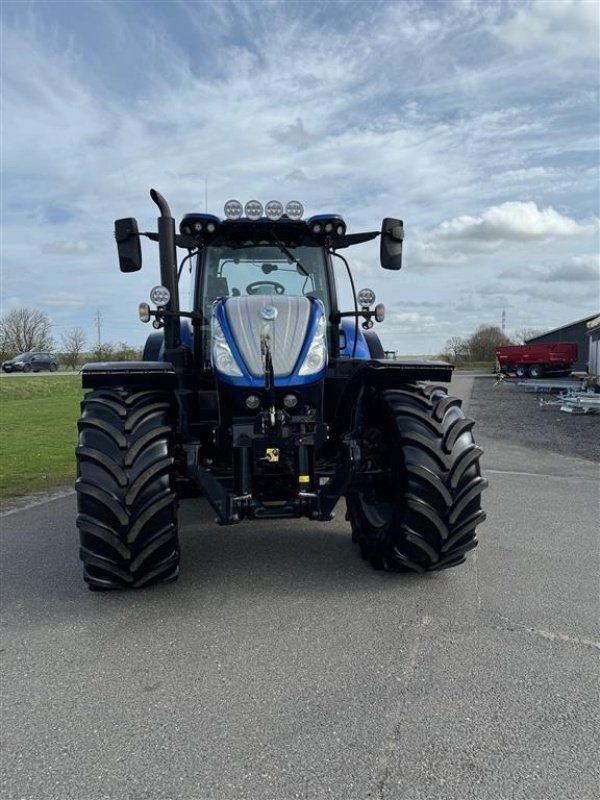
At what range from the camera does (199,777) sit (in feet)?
7.61

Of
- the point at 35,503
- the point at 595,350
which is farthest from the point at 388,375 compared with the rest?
the point at 595,350

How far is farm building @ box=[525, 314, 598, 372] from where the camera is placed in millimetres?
43334

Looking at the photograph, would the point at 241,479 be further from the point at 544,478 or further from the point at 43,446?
the point at 43,446

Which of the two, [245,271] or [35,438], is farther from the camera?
[35,438]

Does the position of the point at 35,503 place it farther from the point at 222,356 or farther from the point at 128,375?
the point at 222,356

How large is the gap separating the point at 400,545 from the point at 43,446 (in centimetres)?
881

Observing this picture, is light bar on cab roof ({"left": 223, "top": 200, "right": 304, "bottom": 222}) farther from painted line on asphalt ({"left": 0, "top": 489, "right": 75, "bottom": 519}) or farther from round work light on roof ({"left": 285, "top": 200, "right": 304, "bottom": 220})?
painted line on asphalt ({"left": 0, "top": 489, "right": 75, "bottom": 519})

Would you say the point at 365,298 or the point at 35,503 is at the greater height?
the point at 365,298

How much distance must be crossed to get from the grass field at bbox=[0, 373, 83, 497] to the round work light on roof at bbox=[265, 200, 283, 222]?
4.72 metres

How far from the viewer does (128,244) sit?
15.8ft

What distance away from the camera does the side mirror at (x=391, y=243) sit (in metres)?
5.15

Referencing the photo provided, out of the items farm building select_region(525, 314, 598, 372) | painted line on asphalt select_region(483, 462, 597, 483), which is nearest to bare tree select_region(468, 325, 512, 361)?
farm building select_region(525, 314, 598, 372)

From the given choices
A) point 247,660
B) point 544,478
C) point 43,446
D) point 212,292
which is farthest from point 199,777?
point 43,446

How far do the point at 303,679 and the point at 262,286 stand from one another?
3199 millimetres
